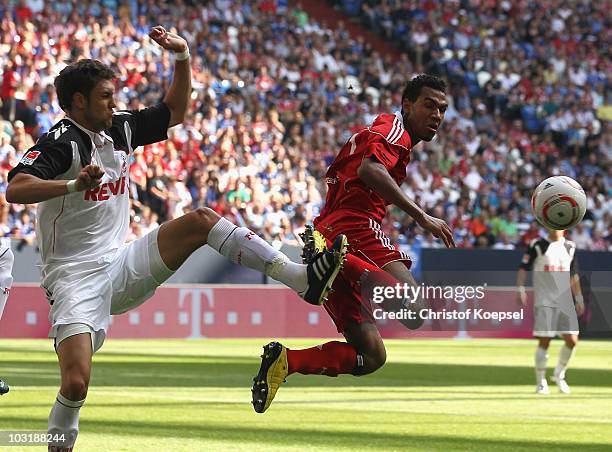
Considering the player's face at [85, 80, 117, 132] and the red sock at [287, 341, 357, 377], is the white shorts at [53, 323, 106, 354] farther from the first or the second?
the red sock at [287, 341, 357, 377]

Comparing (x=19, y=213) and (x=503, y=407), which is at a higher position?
(x=19, y=213)

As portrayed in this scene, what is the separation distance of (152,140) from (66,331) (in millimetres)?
1502

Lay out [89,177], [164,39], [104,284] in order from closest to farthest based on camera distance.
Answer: [89,177] < [104,284] < [164,39]

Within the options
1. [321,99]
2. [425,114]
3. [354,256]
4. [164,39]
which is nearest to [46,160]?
[164,39]

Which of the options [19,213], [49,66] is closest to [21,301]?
[19,213]

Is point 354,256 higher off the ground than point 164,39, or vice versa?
point 164,39

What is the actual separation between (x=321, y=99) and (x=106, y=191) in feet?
74.1

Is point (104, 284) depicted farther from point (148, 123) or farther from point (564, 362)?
point (564, 362)

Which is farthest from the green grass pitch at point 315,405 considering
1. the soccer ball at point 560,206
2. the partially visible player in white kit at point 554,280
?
the soccer ball at point 560,206

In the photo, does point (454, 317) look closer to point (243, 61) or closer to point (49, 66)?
point (243, 61)

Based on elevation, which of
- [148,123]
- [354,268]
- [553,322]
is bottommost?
[553,322]

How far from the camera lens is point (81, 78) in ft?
25.7

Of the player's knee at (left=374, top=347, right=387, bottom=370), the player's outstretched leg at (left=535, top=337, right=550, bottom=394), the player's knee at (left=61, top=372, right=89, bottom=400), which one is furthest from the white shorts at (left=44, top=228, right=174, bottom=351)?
the player's outstretched leg at (left=535, top=337, right=550, bottom=394)

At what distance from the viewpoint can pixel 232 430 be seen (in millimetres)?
11344
